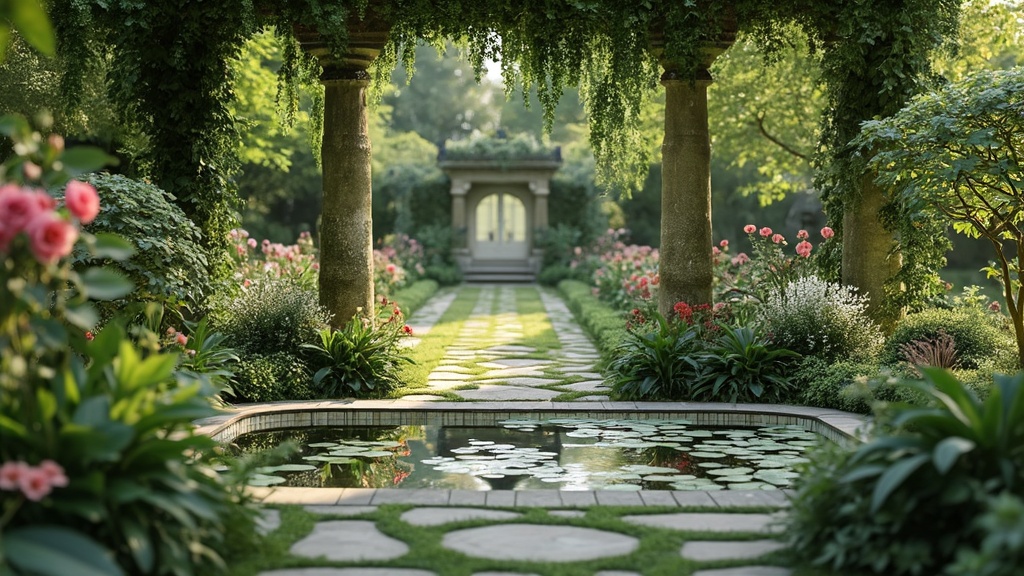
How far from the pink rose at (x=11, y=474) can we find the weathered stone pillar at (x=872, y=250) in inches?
295

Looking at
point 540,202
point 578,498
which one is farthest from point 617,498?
point 540,202

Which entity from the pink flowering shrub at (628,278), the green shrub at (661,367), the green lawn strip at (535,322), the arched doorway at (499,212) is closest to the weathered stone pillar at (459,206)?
the arched doorway at (499,212)

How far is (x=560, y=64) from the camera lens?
9102mm

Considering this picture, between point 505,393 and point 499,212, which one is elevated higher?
point 499,212

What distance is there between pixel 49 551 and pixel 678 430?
5089mm

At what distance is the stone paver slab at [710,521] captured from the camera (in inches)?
179

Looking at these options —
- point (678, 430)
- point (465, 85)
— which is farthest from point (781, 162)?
point (465, 85)

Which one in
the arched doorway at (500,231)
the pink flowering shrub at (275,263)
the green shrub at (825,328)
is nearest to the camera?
the green shrub at (825,328)

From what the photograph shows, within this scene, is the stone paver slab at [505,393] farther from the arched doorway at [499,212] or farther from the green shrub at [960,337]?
the arched doorway at [499,212]

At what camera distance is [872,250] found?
9.26 metres

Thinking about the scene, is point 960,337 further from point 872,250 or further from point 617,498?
point 617,498

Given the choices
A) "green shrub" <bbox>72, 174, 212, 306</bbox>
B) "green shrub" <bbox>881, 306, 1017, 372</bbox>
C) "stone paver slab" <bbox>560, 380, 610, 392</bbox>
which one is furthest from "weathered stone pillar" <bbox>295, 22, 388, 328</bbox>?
"green shrub" <bbox>881, 306, 1017, 372</bbox>

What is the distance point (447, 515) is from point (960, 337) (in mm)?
5218

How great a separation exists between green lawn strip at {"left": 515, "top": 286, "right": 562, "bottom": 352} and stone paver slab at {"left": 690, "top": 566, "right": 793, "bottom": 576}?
8.15 meters
